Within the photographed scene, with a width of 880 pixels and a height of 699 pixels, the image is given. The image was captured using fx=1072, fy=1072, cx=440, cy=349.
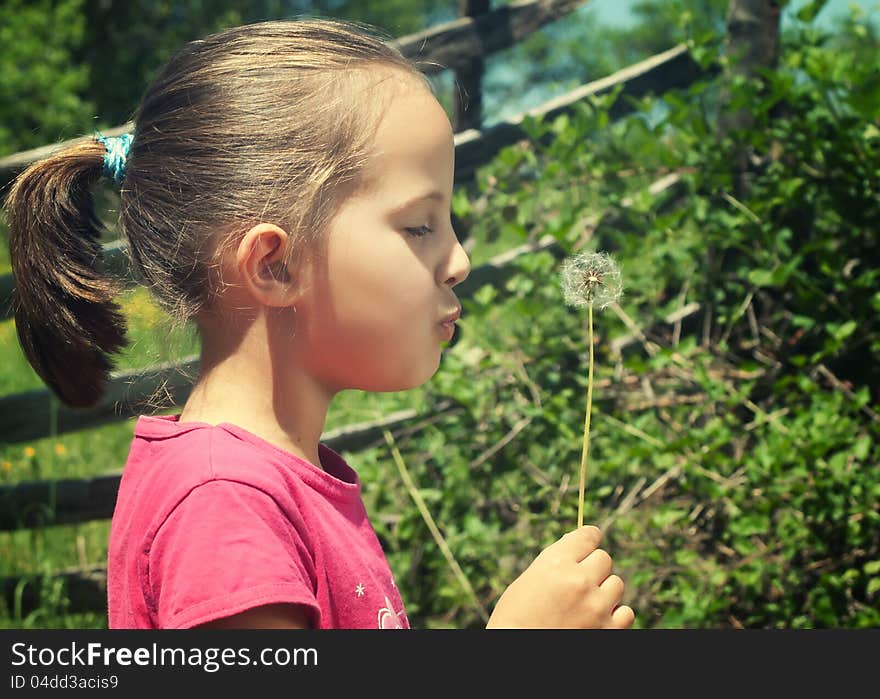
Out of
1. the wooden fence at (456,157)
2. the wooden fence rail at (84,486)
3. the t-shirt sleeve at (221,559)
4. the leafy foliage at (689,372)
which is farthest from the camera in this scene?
the wooden fence at (456,157)

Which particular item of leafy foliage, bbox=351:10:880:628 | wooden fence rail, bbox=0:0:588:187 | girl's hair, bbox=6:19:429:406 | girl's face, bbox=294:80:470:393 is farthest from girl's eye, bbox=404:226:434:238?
wooden fence rail, bbox=0:0:588:187

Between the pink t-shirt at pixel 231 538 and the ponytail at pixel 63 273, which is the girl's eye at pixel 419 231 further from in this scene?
the ponytail at pixel 63 273

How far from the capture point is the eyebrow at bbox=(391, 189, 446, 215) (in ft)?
4.77

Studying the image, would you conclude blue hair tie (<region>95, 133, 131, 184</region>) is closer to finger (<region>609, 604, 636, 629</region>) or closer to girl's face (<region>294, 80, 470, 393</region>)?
girl's face (<region>294, 80, 470, 393</region>)

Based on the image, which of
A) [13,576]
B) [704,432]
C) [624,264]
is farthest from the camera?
[13,576]

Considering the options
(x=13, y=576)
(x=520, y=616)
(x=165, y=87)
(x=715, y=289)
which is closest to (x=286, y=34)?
(x=165, y=87)

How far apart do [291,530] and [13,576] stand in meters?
2.54

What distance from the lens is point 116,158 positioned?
1621 mm

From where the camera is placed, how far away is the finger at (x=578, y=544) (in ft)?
4.50

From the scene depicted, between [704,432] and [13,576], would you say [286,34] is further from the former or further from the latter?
[13,576]

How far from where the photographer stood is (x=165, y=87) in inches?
61.6

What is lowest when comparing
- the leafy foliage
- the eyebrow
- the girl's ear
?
the leafy foliage

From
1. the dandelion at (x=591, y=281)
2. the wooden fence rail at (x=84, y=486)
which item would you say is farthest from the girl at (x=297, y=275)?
the wooden fence rail at (x=84, y=486)

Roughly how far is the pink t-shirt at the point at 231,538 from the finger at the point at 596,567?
281 mm
